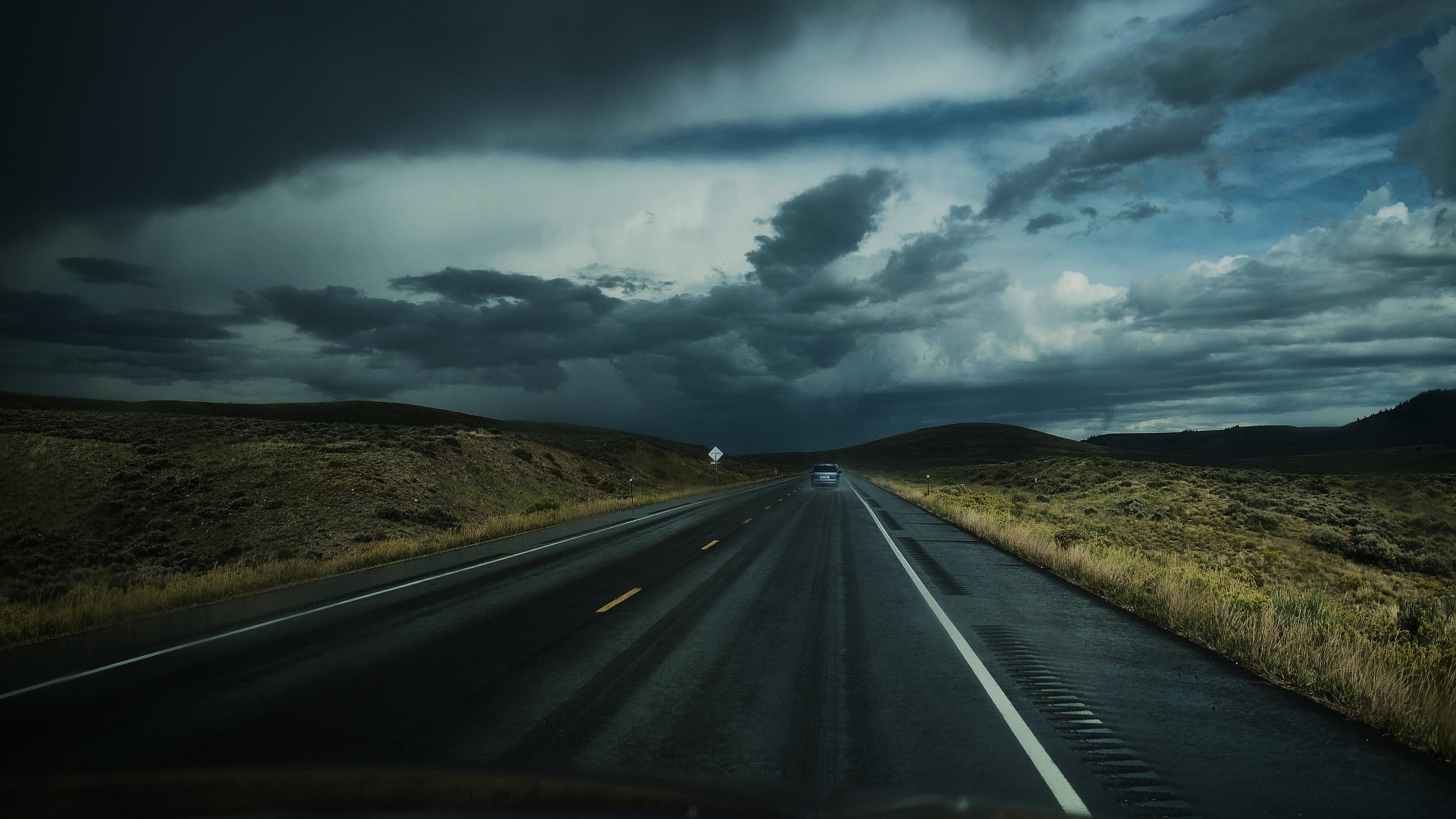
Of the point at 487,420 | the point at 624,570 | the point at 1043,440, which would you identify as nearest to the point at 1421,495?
the point at 624,570

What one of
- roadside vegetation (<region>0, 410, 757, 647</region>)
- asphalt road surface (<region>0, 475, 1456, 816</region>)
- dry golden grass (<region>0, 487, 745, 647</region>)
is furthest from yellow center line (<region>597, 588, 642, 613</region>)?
roadside vegetation (<region>0, 410, 757, 647</region>)

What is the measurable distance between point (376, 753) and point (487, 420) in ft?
469

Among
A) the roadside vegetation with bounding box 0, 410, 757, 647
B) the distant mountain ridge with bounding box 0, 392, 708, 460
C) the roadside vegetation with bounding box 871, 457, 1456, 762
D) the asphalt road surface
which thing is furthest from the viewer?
the distant mountain ridge with bounding box 0, 392, 708, 460

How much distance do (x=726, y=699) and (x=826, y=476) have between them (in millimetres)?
51878

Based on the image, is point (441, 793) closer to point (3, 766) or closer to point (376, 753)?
point (376, 753)

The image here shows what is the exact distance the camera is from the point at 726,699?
19.0ft

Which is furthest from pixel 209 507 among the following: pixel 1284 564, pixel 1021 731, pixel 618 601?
pixel 1284 564

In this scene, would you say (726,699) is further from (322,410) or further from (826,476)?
(322,410)

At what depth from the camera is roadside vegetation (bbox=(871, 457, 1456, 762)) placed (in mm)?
6238

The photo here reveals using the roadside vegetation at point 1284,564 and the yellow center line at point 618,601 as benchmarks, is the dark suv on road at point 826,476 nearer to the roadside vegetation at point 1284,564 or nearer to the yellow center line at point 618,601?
the roadside vegetation at point 1284,564

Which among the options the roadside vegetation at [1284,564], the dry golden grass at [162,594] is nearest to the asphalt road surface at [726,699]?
the roadside vegetation at [1284,564]

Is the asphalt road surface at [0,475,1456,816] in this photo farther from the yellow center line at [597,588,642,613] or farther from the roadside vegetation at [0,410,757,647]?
the roadside vegetation at [0,410,757,647]

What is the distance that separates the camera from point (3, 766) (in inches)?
171

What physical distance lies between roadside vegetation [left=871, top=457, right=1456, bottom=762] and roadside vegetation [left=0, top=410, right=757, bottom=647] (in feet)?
41.2
